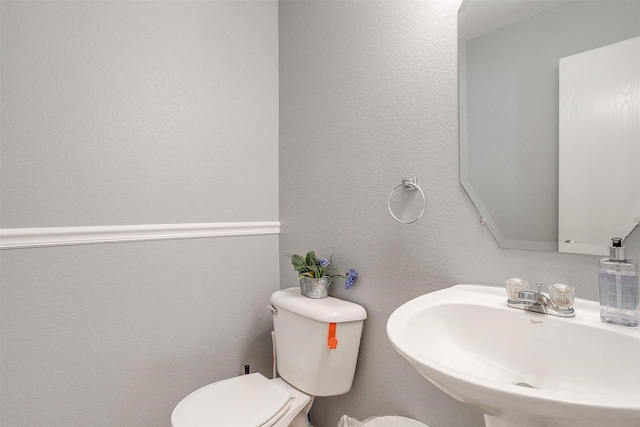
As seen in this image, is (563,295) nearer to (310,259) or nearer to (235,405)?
(310,259)

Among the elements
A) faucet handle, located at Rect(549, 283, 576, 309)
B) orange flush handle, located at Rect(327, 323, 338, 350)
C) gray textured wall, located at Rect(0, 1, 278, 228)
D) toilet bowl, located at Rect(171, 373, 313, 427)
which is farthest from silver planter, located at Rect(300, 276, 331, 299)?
faucet handle, located at Rect(549, 283, 576, 309)

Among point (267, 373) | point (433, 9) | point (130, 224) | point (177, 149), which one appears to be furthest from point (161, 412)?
point (433, 9)

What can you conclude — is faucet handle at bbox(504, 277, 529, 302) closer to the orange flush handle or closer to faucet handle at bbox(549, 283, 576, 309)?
faucet handle at bbox(549, 283, 576, 309)

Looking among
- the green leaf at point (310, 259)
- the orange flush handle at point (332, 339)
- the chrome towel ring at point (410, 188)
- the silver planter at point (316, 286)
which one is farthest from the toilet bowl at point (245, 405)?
the chrome towel ring at point (410, 188)

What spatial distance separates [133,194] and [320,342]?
95 cm

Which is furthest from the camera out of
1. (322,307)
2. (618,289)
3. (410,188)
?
(322,307)

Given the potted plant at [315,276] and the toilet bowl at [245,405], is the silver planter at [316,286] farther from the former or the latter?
the toilet bowl at [245,405]

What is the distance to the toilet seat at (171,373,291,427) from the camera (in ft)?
3.67

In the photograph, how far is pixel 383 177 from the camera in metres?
1.31

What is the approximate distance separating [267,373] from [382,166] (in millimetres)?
1232

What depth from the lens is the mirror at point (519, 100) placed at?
880 mm

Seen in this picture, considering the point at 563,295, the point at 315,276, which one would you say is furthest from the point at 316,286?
the point at 563,295

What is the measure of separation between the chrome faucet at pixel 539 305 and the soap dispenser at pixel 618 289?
0.07 meters

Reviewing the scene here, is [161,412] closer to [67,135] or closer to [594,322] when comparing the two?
[67,135]
